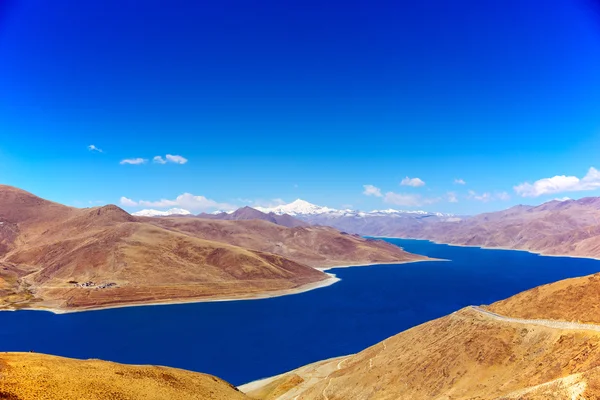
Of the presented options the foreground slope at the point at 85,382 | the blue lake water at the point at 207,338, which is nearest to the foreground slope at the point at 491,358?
the foreground slope at the point at 85,382

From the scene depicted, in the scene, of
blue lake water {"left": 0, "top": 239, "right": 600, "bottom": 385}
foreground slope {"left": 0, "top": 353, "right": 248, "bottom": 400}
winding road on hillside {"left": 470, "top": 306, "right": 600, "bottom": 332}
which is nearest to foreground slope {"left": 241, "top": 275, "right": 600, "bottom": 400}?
winding road on hillside {"left": 470, "top": 306, "right": 600, "bottom": 332}

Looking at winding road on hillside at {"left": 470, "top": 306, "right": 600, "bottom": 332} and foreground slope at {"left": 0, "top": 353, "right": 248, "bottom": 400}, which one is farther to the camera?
winding road on hillside at {"left": 470, "top": 306, "right": 600, "bottom": 332}

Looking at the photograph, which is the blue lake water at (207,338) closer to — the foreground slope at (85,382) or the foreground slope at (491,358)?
the foreground slope at (491,358)

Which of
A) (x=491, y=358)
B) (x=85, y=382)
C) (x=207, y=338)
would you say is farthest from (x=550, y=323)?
(x=207, y=338)

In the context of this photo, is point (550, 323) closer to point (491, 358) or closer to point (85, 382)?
point (491, 358)

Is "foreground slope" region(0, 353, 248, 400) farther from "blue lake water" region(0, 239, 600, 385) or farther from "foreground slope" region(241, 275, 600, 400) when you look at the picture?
"blue lake water" region(0, 239, 600, 385)

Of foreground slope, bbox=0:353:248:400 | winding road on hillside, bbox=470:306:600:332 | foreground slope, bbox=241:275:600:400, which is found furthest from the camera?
winding road on hillside, bbox=470:306:600:332

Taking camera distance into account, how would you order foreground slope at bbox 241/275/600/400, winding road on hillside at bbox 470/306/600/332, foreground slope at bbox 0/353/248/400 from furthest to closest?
1. winding road on hillside at bbox 470/306/600/332
2. foreground slope at bbox 241/275/600/400
3. foreground slope at bbox 0/353/248/400

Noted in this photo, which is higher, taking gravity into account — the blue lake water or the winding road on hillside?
the winding road on hillside
